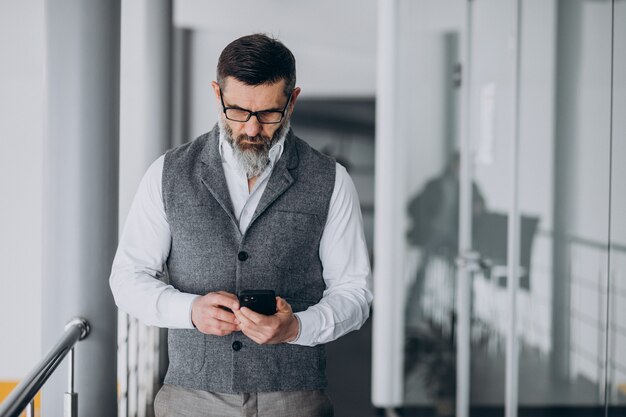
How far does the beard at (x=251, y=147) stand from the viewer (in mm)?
1346

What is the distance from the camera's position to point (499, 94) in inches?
95.9

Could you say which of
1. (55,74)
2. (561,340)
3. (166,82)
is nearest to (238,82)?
(55,74)

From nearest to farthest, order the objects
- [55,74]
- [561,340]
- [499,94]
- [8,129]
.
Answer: [55,74]
[561,340]
[499,94]
[8,129]

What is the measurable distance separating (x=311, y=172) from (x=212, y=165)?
218 mm

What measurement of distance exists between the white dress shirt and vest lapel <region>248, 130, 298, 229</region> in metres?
0.02

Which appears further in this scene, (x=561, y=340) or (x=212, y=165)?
(x=561, y=340)

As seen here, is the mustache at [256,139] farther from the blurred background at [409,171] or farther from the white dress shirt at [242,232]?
the blurred background at [409,171]

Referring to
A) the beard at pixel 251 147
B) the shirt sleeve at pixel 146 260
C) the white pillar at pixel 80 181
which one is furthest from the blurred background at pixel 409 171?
the beard at pixel 251 147

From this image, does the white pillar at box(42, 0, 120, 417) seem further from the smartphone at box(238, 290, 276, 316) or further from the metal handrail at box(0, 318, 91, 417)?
the smartphone at box(238, 290, 276, 316)

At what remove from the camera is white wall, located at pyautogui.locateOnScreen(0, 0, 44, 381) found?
482cm

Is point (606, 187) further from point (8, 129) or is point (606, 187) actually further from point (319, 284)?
point (8, 129)

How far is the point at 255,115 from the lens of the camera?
131 centimetres

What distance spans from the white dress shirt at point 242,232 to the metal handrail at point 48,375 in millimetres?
191

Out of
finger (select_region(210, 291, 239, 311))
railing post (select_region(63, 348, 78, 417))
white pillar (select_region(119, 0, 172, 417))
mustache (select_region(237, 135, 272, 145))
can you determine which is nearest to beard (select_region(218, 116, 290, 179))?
mustache (select_region(237, 135, 272, 145))
